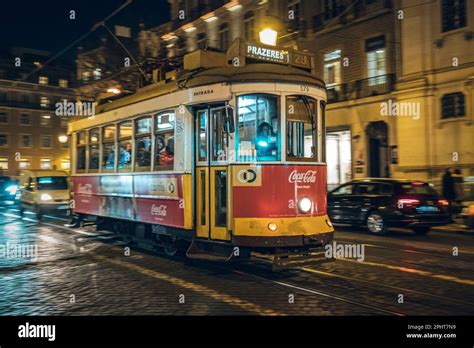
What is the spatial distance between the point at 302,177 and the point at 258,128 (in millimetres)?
1093

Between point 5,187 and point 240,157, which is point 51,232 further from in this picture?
point 5,187

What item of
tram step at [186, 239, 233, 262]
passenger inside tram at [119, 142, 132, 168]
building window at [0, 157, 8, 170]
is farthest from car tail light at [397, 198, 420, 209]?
building window at [0, 157, 8, 170]

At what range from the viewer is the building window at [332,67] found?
26344mm

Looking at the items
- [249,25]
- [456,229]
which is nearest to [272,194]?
[456,229]

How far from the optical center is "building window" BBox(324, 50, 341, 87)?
2634 cm

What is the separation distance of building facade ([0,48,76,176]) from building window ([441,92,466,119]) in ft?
177

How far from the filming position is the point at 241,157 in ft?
27.8

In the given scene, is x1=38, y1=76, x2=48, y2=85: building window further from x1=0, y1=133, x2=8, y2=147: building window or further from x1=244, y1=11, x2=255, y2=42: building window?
x1=244, y1=11, x2=255, y2=42: building window

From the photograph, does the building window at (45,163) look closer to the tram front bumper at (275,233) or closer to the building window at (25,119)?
the building window at (25,119)

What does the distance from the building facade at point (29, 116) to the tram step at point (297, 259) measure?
6174 centimetres

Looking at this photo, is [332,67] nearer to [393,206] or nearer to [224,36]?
[224,36]

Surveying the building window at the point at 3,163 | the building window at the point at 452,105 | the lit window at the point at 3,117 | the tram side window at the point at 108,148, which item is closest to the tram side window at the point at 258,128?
the tram side window at the point at 108,148
